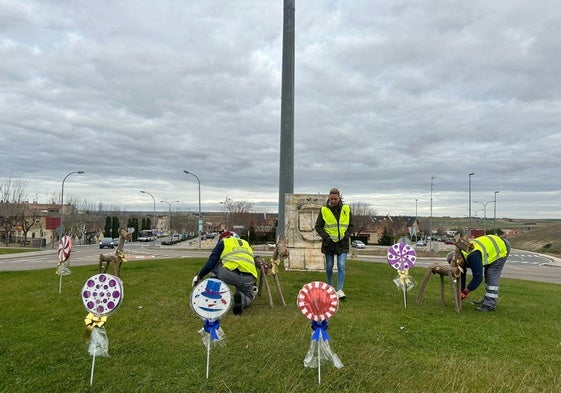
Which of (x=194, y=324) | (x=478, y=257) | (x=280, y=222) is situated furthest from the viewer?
(x=280, y=222)

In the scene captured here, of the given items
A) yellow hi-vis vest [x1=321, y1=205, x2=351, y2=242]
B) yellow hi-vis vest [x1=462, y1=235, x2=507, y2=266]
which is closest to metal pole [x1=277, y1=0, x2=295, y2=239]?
yellow hi-vis vest [x1=321, y1=205, x2=351, y2=242]

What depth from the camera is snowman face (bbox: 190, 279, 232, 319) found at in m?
4.28

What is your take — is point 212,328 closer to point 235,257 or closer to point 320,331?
point 320,331

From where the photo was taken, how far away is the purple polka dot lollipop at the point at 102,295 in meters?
4.36

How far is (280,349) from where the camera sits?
473 centimetres

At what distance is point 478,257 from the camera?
688 centimetres

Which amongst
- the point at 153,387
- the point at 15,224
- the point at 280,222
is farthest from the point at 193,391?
the point at 15,224

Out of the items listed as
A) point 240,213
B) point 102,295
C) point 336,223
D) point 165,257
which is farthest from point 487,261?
point 240,213

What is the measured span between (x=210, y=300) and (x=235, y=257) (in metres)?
2.17

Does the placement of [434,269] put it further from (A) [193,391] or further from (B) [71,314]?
(B) [71,314]

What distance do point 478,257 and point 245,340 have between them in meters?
4.15

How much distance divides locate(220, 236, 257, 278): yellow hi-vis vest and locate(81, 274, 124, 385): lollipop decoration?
7.11 feet

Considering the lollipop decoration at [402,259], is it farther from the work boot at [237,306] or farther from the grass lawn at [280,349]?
the work boot at [237,306]

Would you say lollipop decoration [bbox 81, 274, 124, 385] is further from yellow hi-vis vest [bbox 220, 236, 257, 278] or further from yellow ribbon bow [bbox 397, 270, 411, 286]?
yellow ribbon bow [bbox 397, 270, 411, 286]
